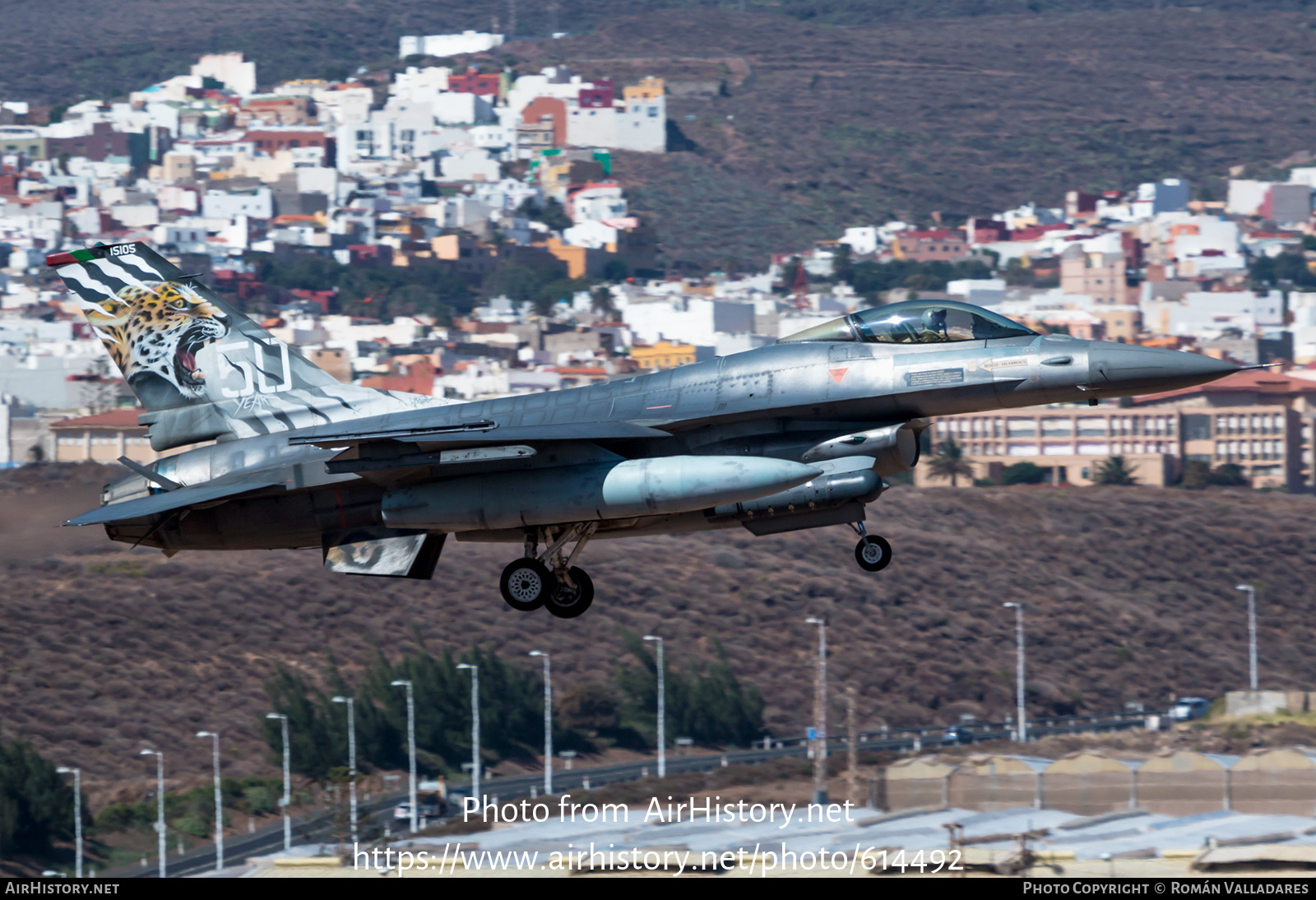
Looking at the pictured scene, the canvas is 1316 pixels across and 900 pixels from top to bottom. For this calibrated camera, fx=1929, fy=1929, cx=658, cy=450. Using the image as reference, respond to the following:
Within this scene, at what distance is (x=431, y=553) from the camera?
84.5 feet

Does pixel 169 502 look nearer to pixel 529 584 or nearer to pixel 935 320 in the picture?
pixel 529 584

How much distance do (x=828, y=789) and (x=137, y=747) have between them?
22.8 metres

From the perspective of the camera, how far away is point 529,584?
2516 centimetres

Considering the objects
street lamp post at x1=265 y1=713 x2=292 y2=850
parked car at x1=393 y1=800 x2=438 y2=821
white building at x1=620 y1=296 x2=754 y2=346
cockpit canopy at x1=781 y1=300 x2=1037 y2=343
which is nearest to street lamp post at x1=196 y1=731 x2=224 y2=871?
street lamp post at x1=265 y1=713 x2=292 y2=850

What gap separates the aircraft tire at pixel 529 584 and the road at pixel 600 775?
22769 millimetres

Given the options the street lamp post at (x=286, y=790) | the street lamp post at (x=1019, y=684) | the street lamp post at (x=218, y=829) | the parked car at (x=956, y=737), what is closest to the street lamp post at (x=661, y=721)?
the parked car at (x=956, y=737)

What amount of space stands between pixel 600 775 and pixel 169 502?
39622mm

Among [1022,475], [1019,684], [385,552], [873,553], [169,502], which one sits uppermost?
[1022,475]

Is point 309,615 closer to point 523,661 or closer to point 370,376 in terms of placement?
point 523,661

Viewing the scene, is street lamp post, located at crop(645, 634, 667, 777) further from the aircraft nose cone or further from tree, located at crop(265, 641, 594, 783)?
the aircraft nose cone

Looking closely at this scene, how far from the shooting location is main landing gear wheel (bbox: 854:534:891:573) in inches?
930

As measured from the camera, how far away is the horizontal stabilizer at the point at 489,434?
24.2m

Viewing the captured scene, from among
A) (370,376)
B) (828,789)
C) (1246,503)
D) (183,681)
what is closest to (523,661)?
(183,681)

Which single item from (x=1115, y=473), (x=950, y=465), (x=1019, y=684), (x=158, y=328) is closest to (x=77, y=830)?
(x=158, y=328)
